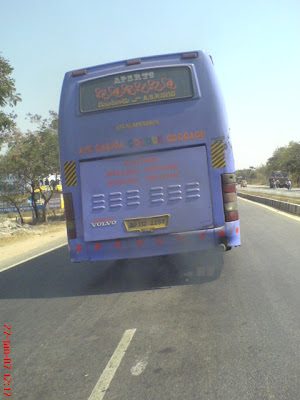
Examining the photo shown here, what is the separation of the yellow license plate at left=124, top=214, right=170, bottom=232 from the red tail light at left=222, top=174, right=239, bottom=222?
987 millimetres

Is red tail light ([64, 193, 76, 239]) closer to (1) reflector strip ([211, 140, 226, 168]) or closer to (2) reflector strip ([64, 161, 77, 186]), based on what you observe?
(2) reflector strip ([64, 161, 77, 186])

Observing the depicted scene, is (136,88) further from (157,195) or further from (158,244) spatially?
(158,244)

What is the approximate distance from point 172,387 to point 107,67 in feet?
17.5

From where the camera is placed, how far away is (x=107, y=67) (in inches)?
278

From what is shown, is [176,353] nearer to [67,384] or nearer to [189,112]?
[67,384]

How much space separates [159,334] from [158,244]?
222 cm

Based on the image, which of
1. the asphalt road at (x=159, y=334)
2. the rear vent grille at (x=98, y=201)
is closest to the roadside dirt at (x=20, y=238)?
the asphalt road at (x=159, y=334)

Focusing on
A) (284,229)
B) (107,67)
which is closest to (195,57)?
(107,67)

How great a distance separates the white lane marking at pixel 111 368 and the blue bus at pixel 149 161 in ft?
7.29

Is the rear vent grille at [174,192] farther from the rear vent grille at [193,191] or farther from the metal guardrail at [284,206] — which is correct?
the metal guardrail at [284,206]

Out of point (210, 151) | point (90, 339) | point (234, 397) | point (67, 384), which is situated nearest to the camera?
point (234, 397)

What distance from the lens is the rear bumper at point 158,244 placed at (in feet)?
22.1

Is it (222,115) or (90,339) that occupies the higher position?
(222,115)

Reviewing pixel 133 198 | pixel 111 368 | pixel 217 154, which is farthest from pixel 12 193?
pixel 111 368
